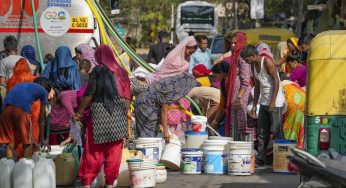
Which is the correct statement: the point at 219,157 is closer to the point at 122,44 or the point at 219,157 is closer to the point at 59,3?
the point at 122,44

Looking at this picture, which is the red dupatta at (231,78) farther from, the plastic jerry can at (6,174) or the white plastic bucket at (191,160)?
the plastic jerry can at (6,174)

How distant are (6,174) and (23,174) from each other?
21 cm

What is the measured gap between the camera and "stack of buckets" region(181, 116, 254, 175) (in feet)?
44.7

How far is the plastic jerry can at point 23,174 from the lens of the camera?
11586 mm

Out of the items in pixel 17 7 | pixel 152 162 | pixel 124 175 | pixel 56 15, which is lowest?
pixel 124 175

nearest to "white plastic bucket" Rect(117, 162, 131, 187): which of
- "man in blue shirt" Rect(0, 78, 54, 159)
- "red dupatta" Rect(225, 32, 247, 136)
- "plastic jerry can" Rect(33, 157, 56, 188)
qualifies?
"man in blue shirt" Rect(0, 78, 54, 159)

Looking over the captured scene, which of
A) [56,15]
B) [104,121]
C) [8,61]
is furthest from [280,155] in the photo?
[56,15]

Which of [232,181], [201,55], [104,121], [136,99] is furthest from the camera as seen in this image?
[201,55]

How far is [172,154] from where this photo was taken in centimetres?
1412

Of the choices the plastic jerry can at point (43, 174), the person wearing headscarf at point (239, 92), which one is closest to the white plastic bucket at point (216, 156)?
the person wearing headscarf at point (239, 92)

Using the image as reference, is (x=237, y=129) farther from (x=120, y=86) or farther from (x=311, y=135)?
(x=311, y=135)

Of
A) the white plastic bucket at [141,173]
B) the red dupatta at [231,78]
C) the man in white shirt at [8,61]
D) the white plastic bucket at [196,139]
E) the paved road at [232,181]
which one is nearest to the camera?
the white plastic bucket at [141,173]

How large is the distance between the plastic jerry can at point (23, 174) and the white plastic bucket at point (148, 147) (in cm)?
248

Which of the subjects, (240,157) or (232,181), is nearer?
(232,181)
